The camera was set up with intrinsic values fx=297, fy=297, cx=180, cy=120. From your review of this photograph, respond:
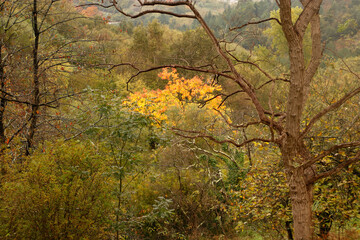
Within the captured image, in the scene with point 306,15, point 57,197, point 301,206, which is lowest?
point 301,206

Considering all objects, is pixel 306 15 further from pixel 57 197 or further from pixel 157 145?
pixel 157 145

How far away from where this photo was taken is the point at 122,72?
2402 centimetres

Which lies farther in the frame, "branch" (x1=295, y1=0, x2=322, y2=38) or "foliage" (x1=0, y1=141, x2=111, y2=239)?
"foliage" (x1=0, y1=141, x2=111, y2=239)

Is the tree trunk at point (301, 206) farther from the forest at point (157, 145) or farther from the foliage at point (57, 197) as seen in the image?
the foliage at point (57, 197)

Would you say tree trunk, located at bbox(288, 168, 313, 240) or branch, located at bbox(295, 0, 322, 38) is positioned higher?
branch, located at bbox(295, 0, 322, 38)

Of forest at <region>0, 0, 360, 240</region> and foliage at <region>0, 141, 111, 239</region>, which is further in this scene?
foliage at <region>0, 141, 111, 239</region>

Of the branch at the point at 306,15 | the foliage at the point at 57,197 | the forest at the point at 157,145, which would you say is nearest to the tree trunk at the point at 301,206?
the forest at the point at 157,145

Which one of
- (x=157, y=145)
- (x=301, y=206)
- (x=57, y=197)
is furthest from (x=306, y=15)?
(x=157, y=145)

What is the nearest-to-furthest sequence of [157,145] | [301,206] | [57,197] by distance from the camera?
[301,206] < [57,197] < [157,145]

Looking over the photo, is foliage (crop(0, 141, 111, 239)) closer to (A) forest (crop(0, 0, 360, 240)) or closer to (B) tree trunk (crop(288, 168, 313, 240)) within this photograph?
(A) forest (crop(0, 0, 360, 240))

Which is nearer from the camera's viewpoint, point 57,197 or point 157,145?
point 57,197

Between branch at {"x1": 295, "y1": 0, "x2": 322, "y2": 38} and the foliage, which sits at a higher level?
branch at {"x1": 295, "y1": 0, "x2": 322, "y2": 38}

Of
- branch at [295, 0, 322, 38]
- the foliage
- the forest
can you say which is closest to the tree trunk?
the forest

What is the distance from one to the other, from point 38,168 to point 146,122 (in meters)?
1.94
